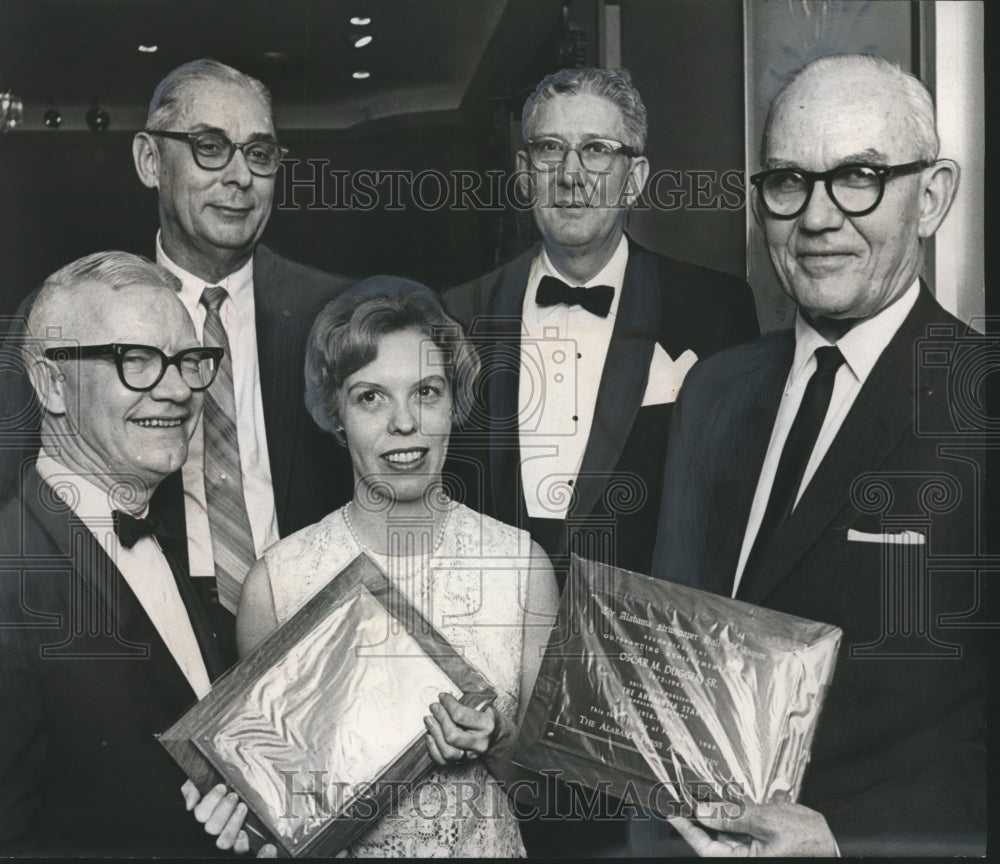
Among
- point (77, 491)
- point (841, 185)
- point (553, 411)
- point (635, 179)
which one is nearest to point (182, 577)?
point (77, 491)

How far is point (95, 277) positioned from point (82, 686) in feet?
4.42

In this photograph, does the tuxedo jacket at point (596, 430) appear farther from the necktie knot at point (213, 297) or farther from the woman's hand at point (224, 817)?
the woman's hand at point (224, 817)

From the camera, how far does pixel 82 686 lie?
173 inches

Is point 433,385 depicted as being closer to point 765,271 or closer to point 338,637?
point 338,637

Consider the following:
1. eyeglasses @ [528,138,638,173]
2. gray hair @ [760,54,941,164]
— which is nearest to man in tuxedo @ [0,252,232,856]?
eyeglasses @ [528,138,638,173]

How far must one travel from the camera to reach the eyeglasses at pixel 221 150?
4.34 meters

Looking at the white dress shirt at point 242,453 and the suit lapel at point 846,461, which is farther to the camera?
the white dress shirt at point 242,453

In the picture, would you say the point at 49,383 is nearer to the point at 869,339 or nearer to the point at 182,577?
the point at 182,577

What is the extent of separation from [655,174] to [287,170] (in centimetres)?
120

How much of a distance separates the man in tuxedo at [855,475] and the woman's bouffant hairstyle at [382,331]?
0.72m

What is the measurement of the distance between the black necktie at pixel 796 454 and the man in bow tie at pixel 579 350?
26cm

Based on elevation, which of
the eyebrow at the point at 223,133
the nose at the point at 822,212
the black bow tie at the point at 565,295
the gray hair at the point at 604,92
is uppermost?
the gray hair at the point at 604,92

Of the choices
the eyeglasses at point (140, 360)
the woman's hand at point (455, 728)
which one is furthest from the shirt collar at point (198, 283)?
the woman's hand at point (455, 728)

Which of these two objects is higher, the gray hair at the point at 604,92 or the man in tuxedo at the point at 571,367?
the gray hair at the point at 604,92
